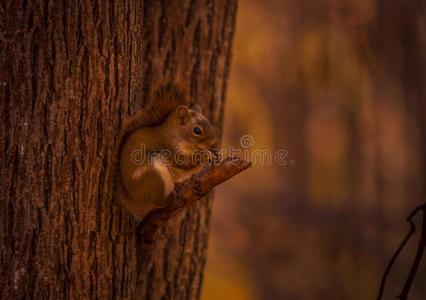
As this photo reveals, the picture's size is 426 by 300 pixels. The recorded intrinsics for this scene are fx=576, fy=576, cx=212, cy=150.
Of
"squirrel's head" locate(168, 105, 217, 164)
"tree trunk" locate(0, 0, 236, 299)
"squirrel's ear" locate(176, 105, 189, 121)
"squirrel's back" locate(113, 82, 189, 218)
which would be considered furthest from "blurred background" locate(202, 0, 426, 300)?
"tree trunk" locate(0, 0, 236, 299)

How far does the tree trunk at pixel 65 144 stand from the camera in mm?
2393

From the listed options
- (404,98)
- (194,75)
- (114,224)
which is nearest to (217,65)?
(194,75)

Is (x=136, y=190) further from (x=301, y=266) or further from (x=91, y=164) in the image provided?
(x=301, y=266)

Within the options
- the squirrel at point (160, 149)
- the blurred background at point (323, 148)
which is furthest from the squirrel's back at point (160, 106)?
the blurred background at point (323, 148)

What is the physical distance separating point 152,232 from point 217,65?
1371 mm

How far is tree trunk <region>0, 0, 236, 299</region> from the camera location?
2.39 metres

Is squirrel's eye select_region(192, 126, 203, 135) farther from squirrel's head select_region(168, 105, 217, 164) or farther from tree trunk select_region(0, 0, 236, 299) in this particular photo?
tree trunk select_region(0, 0, 236, 299)

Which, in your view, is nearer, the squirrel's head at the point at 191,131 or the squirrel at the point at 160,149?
the squirrel at the point at 160,149

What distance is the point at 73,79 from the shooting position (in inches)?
98.4

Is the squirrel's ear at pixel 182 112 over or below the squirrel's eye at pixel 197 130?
over

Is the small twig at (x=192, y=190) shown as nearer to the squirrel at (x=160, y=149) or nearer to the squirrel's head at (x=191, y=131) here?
the squirrel at (x=160, y=149)

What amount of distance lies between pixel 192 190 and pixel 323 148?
730 cm

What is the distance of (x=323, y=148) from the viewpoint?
31.7 ft

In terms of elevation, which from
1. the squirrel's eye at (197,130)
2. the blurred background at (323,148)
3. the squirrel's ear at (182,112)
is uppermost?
the squirrel's ear at (182,112)
